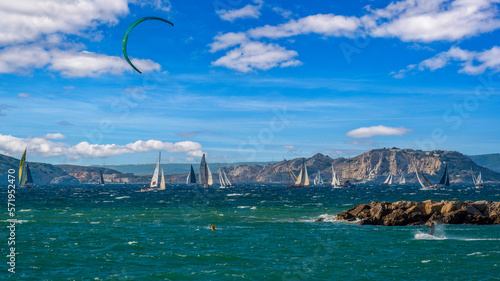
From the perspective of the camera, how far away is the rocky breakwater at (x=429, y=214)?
5272 cm

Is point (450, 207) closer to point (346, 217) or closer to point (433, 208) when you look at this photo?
point (433, 208)

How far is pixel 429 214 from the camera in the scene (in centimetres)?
5428

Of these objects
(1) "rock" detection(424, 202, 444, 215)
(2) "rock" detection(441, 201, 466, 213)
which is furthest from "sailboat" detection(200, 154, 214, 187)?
(2) "rock" detection(441, 201, 466, 213)

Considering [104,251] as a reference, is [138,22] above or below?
above

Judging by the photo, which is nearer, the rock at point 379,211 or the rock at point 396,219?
the rock at point 396,219

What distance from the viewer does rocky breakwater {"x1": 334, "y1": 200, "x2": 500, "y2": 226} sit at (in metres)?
52.7

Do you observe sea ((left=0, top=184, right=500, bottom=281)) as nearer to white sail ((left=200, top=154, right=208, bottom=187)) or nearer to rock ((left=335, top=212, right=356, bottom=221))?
rock ((left=335, top=212, right=356, bottom=221))

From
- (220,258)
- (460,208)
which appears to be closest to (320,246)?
(220,258)

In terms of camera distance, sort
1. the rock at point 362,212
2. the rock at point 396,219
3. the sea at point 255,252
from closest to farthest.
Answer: the sea at point 255,252, the rock at point 396,219, the rock at point 362,212

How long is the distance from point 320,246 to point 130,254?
14977 mm

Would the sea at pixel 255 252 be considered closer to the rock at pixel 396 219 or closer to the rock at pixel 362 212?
the rock at pixel 396 219

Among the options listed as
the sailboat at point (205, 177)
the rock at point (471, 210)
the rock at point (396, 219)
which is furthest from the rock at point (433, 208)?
the sailboat at point (205, 177)

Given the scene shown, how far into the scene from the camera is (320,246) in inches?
1459

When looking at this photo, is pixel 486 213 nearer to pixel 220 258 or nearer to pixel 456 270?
pixel 456 270
